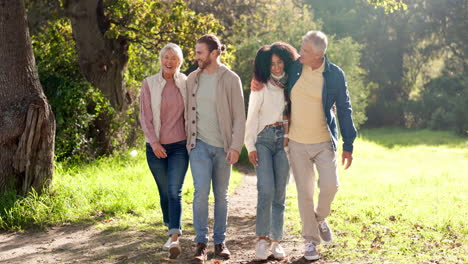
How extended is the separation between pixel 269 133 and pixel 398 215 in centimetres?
349

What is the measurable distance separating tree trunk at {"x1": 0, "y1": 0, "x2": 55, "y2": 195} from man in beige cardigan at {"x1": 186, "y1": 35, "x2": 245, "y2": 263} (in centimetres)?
341

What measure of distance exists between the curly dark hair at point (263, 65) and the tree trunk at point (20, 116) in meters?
3.89

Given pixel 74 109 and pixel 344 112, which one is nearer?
pixel 344 112

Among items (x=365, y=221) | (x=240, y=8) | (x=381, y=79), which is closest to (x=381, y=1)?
(x=365, y=221)

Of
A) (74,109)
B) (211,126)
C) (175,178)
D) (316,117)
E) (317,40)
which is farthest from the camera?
(74,109)

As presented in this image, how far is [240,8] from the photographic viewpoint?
2297 cm

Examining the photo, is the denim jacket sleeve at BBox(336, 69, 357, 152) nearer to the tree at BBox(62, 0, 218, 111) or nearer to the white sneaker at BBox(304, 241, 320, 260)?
the white sneaker at BBox(304, 241, 320, 260)

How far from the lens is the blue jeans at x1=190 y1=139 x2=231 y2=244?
575 centimetres

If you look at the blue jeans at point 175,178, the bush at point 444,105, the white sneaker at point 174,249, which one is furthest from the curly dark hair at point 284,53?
the bush at point 444,105

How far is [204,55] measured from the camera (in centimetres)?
582

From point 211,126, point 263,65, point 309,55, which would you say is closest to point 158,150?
point 211,126

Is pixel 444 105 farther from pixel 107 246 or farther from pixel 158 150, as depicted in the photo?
pixel 158 150

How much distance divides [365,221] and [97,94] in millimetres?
6515

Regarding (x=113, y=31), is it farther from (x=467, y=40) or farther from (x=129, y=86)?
(x=467, y=40)
